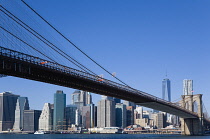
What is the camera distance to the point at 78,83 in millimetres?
65500

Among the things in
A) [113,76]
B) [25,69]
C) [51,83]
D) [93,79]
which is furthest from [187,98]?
[25,69]

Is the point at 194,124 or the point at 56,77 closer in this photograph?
the point at 56,77

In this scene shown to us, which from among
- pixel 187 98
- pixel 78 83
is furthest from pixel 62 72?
pixel 187 98

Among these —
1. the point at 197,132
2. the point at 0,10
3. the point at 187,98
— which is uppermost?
the point at 0,10

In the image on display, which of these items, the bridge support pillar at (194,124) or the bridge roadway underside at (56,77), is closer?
the bridge roadway underside at (56,77)

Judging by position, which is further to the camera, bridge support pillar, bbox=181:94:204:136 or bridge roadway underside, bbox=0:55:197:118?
bridge support pillar, bbox=181:94:204:136

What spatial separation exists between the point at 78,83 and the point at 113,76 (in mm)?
21163

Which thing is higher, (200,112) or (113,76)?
(113,76)

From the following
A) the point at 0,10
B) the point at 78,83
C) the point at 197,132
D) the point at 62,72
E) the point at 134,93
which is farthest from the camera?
the point at 197,132

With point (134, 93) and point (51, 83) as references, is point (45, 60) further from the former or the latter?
point (134, 93)

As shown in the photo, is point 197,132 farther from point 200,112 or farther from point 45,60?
point 45,60

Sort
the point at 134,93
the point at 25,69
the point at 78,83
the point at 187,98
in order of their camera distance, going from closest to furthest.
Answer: the point at 25,69 → the point at 78,83 → the point at 134,93 → the point at 187,98

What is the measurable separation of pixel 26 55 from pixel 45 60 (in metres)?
3.19

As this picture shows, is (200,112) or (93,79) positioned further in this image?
(200,112)
